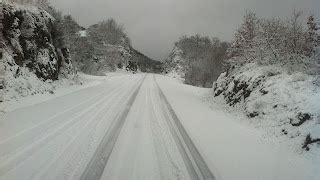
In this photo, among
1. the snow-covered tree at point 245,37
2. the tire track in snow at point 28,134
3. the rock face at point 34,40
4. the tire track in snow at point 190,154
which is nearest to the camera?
the tire track in snow at point 190,154

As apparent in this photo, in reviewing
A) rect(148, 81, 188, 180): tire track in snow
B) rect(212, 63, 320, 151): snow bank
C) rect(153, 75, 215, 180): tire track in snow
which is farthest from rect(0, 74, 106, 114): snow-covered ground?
rect(212, 63, 320, 151): snow bank

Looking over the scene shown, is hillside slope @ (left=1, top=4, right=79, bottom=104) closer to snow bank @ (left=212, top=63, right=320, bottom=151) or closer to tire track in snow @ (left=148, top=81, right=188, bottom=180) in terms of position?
tire track in snow @ (left=148, top=81, right=188, bottom=180)

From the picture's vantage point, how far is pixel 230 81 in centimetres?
1975

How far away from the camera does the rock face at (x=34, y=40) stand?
1570cm

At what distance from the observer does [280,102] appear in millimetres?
12422

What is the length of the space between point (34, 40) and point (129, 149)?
12236 mm

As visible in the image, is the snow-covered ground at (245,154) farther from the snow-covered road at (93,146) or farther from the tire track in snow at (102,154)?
the tire track in snow at (102,154)

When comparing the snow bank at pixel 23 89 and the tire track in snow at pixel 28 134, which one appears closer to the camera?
the tire track in snow at pixel 28 134

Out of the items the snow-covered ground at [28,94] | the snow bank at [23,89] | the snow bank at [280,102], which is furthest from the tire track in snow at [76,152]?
the snow bank at [280,102]

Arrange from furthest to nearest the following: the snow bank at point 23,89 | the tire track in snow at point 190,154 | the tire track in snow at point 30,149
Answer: the snow bank at point 23,89 < the tire track in snow at point 190,154 < the tire track in snow at point 30,149

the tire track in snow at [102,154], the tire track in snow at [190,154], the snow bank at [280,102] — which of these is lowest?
the tire track in snow at [102,154]

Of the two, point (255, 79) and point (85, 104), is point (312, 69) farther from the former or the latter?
point (85, 104)

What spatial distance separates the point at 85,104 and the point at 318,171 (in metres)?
9.36

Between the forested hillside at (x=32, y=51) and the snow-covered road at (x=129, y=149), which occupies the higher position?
the forested hillside at (x=32, y=51)
